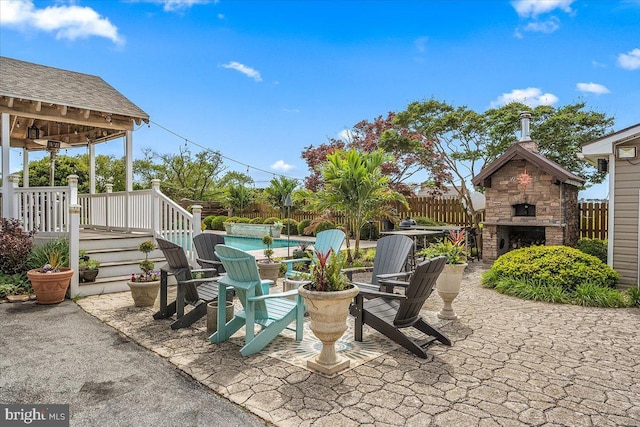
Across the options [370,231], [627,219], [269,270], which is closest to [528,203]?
[627,219]

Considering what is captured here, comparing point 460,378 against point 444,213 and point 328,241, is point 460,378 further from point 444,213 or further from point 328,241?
point 444,213

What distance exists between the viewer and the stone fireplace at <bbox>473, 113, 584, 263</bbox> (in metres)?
8.77

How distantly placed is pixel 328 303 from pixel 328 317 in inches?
4.9

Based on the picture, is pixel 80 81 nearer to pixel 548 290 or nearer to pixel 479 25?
pixel 479 25

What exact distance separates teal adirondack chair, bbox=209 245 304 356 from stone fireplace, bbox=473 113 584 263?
719cm

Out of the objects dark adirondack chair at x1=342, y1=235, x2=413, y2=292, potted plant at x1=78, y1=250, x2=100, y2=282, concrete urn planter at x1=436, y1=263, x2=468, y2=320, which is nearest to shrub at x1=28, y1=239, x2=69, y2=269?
potted plant at x1=78, y1=250, x2=100, y2=282

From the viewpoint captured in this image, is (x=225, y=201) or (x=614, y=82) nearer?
(x=614, y=82)

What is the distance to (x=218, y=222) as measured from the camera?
2162cm

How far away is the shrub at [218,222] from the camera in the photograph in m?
21.5

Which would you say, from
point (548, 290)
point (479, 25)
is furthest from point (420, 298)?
point (479, 25)

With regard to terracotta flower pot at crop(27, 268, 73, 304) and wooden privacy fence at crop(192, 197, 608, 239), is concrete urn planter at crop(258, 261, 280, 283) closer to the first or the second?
terracotta flower pot at crop(27, 268, 73, 304)

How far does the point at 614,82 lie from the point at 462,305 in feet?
31.4

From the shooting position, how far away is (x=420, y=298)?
3.72m

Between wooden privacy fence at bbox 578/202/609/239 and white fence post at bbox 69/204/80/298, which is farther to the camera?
wooden privacy fence at bbox 578/202/609/239
